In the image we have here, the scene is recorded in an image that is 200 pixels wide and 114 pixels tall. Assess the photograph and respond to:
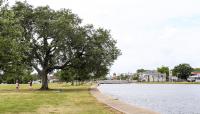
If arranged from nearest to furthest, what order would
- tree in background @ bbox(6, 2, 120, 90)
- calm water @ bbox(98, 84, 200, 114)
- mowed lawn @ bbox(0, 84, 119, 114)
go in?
mowed lawn @ bbox(0, 84, 119, 114), calm water @ bbox(98, 84, 200, 114), tree in background @ bbox(6, 2, 120, 90)

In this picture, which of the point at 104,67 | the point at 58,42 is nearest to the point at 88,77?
the point at 104,67

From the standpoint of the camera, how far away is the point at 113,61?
7788cm

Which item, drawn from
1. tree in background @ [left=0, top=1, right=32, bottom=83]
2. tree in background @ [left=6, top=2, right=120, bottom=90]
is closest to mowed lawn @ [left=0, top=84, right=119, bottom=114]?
tree in background @ [left=0, top=1, right=32, bottom=83]

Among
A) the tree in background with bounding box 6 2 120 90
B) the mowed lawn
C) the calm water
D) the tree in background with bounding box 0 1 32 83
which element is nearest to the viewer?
the mowed lawn

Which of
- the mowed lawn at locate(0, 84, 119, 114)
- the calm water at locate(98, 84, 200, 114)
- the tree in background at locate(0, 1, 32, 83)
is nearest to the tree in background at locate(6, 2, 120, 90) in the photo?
the calm water at locate(98, 84, 200, 114)

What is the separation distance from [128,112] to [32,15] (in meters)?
49.4

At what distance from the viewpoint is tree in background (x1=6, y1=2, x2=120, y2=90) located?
73000 mm

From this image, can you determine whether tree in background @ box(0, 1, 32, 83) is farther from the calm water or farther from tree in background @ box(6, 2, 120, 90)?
tree in background @ box(6, 2, 120, 90)

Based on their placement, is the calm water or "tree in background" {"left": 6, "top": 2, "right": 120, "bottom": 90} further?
"tree in background" {"left": 6, "top": 2, "right": 120, "bottom": 90}

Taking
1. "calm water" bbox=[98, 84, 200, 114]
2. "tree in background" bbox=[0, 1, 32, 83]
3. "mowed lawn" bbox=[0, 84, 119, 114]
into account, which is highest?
"tree in background" bbox=[0, 1, 32, 83]

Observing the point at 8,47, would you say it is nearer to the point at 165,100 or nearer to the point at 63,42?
the point at 165,100

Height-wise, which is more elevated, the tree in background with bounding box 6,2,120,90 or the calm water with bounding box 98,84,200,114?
the tree in background with bounding box 6,2,120,90

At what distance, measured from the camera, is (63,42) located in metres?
73.1

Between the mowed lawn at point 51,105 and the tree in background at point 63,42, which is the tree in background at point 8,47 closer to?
the mowed lawn at point 51,105
